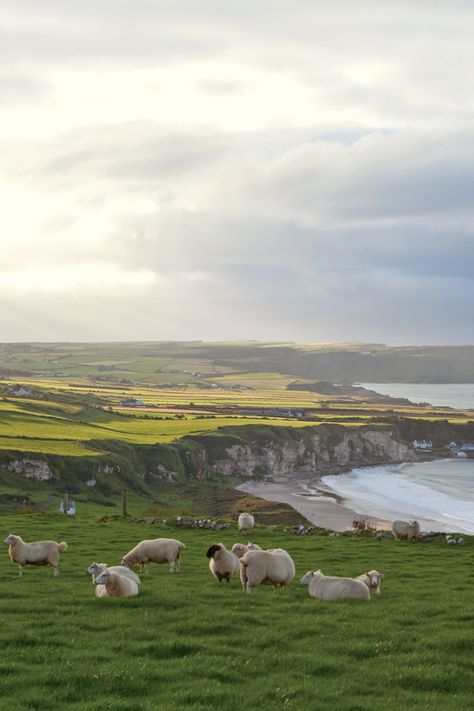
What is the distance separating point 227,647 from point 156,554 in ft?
38.0

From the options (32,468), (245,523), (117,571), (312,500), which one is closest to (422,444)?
(312,500)

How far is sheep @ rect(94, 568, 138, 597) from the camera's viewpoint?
67.5 ft

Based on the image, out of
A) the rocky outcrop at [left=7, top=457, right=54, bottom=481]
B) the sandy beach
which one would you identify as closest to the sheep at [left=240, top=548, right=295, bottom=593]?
the sandy beach

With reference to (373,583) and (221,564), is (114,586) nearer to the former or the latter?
(221,564)

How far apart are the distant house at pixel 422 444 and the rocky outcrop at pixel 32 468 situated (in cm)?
10373

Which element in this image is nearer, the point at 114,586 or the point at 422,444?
the point at 114,586

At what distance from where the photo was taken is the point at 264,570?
22422 millimetres

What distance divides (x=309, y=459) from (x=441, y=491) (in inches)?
1396

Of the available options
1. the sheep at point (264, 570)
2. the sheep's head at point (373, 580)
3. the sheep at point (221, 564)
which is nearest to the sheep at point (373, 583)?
the sheep's head at point (373, 580)

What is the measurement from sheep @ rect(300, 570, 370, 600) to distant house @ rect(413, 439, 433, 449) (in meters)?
147

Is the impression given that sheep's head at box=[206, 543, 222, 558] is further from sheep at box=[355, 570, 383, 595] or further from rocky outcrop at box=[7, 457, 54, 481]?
rocky outcrop at box=[7, 457, 54, 481]

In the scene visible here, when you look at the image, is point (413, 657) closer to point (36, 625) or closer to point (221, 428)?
point (36, 625)

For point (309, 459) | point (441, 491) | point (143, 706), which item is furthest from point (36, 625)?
point (309, 459)

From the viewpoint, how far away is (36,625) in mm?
17188
